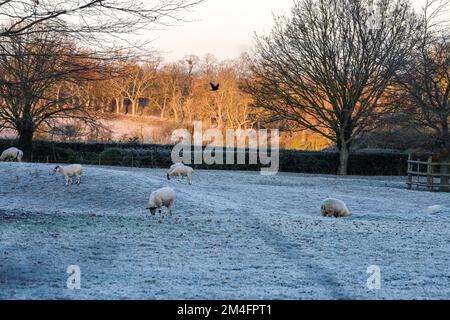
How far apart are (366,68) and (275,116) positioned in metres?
6.22

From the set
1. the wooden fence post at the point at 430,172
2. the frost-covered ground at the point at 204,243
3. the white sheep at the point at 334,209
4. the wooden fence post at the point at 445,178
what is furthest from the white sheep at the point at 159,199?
the wooden fence post at the point at 445,178

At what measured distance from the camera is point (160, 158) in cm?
3631

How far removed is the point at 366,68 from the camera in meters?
36.0

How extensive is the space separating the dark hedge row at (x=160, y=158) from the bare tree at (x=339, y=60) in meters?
1.59

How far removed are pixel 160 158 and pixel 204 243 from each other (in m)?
23.9

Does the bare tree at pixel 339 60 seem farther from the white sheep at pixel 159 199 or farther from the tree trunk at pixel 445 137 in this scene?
the white sheep at pixel 159 199

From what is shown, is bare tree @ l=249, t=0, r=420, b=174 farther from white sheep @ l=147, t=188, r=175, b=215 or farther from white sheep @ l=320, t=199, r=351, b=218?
white sheep @ l=147, t=188, r=175, b=215

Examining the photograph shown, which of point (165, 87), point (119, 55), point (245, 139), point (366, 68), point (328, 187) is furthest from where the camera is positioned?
point (165, 87)

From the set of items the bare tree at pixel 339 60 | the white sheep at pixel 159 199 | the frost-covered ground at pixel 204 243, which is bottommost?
the frost-covered ground at pixel 204 243

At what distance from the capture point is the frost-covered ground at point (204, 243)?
29.0ft

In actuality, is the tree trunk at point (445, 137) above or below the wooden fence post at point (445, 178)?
above

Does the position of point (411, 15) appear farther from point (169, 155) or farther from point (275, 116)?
point (169, 155)

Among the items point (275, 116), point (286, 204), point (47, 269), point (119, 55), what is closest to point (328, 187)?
point (286, 204)

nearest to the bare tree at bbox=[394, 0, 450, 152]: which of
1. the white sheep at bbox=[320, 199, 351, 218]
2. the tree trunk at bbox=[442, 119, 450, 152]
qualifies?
the tree trunk at bbox=[442, 119, 450, 152]
